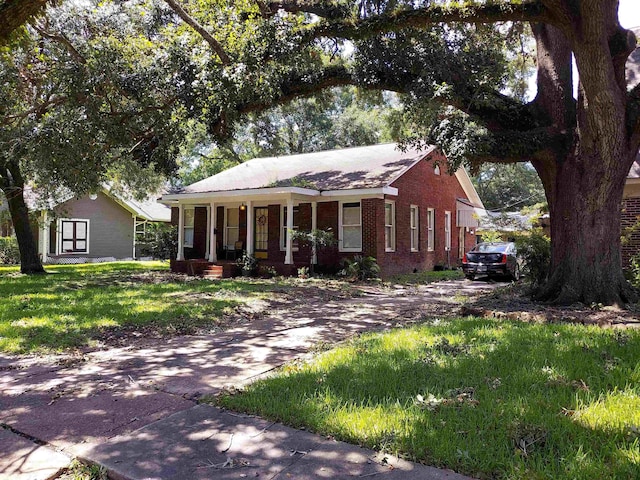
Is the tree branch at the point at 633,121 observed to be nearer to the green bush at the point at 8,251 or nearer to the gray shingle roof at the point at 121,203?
the gray shingle roof at the point at 121,203

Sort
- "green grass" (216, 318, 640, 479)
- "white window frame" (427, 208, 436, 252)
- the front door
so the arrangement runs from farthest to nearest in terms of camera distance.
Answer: "white window frame" (427, 208, 436, 252)
the front door
"green grass" (216, 318, 640, 479)

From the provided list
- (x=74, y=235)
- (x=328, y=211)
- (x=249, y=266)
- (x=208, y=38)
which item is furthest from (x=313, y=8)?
(x=74, y=235)

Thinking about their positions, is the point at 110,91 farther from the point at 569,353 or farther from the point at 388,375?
the point at 569,353

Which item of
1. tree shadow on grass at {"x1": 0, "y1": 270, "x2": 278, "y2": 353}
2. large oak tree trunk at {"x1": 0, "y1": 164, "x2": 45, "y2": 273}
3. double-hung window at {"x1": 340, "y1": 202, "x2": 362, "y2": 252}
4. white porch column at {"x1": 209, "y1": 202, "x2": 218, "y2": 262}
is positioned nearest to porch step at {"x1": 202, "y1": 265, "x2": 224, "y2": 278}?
white porch column at {"x1": 209, "y1": 202, "x2": 218, "y2": 262}

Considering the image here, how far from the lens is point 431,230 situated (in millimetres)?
21641

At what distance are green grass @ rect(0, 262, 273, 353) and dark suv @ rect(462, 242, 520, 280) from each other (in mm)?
8090

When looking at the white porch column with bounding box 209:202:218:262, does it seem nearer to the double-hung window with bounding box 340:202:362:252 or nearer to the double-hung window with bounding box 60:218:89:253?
the double-hung window with bounding box 340:202:362:252

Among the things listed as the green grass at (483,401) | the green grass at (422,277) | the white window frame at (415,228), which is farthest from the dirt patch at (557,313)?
the white window frame at (415,228)

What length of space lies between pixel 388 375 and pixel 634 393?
2.00 metres

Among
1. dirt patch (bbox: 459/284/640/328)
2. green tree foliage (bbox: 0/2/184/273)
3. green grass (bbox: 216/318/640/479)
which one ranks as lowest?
green grass (bbox: 216/318/640/479)

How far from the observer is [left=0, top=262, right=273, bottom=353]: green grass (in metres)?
7.12

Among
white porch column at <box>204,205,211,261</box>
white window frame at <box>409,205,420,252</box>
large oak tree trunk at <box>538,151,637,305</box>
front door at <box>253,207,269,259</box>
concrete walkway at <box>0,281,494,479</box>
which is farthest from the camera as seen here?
white porch column at <box>204,205,211,261</box>

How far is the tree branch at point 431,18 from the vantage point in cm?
864

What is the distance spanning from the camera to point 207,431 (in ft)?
12.2
